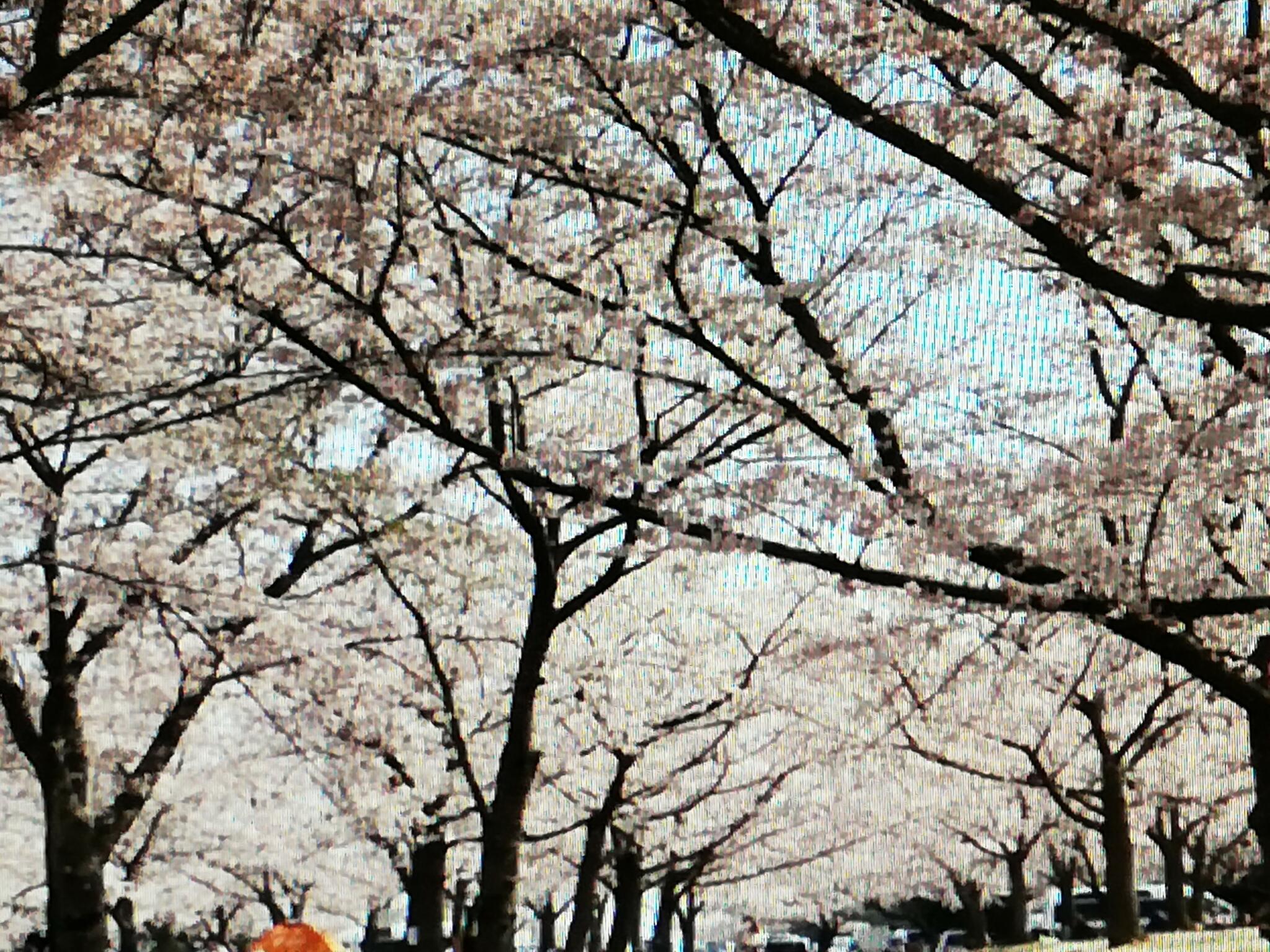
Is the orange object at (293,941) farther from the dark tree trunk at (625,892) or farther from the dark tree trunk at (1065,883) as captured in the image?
the dark tree trunk at (1065,883)

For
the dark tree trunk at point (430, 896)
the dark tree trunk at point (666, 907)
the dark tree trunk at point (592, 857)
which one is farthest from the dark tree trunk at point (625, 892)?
the dark tree trunk at point (430, 896)

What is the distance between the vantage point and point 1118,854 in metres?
17.8

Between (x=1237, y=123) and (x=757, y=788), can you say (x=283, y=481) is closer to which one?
(x=1237, y=123)

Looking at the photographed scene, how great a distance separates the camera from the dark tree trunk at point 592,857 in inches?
563

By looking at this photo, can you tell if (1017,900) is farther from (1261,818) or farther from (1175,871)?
(1261,818)

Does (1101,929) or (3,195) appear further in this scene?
(1101,929)

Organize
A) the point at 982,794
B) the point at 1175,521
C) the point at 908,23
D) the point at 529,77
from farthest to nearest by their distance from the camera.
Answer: the point at 982,794, the point at 1175,521, the point at 529,77, the point at 908,23

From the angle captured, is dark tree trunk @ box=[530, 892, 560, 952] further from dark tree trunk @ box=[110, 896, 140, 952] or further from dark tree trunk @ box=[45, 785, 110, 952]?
dark tree trunk @ box=[45, 785, 110, 952]

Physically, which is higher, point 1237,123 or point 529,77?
point 529,77

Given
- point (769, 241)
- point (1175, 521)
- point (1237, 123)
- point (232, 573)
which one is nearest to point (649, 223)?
point (769, 241)

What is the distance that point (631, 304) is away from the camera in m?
8.31

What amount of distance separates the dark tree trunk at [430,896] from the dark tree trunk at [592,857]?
127cm

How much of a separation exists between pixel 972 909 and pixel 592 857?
30.2 metres

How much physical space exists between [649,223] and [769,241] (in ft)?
5.18
